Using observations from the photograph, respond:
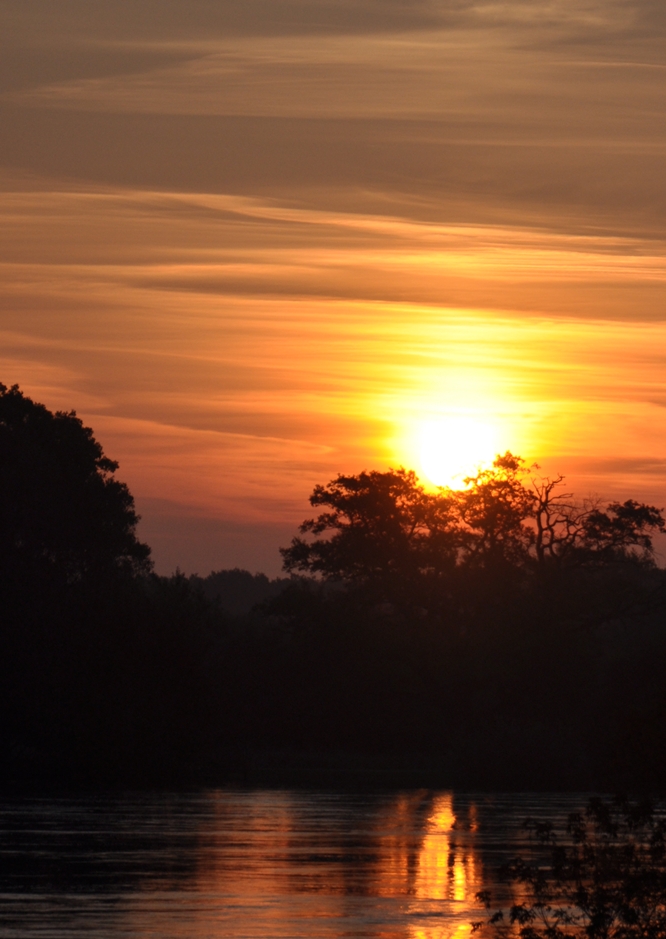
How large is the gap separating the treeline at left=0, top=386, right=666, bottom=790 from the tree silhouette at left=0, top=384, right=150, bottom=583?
0.44ft

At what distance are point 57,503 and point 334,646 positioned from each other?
56.1 ft

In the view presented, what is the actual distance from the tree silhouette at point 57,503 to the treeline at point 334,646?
0.13m

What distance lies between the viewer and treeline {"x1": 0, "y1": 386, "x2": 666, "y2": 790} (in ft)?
171

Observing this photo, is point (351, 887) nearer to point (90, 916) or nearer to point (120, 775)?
point (90, 916)

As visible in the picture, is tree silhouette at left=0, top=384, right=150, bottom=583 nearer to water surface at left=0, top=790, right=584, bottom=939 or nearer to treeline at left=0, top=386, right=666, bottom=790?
treeline at left=0, top=386, right=666, bottom=790

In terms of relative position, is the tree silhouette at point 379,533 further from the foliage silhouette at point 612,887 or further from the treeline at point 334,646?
the foliage silhouette at point 612,887

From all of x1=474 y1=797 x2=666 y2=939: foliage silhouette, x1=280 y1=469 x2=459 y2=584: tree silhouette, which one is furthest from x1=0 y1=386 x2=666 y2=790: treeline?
x1=474 y1=797 x2=666 y2=939: foliage silhouette

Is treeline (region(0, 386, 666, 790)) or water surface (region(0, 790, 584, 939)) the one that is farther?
treeline (region(0, 386, 666, 790))

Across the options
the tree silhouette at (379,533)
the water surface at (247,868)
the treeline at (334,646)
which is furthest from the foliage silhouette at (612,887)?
the tree silhouette at (379,533)

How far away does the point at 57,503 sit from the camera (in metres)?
61.1

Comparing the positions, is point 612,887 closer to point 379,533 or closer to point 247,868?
point 247,868

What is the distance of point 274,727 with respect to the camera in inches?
2849

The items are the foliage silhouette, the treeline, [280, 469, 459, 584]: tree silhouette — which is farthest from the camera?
[280, 469, 459, 584]: tree silhouette

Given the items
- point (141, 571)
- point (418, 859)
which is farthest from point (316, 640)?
point (418, 859)
